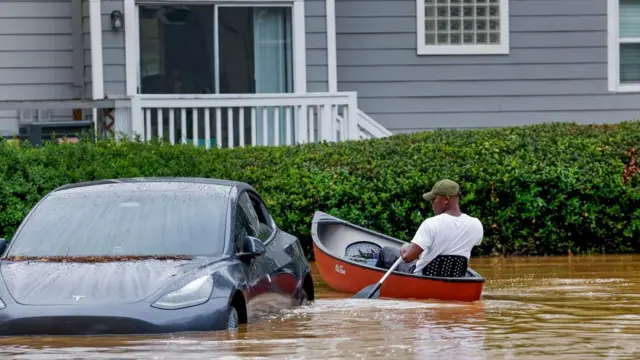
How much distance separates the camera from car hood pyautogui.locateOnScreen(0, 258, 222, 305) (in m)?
9.10

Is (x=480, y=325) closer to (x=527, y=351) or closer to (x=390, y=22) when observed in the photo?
(x=527, y=351)

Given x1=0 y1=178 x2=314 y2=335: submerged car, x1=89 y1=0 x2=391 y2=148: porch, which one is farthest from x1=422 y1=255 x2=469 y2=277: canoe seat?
x1=89 y1=0 x2=391 y2=148: porch

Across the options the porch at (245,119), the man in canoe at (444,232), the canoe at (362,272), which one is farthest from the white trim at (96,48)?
the man in canoe at (444,232)

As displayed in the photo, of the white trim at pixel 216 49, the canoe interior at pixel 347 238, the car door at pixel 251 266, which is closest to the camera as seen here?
the car door at pixel 251 266

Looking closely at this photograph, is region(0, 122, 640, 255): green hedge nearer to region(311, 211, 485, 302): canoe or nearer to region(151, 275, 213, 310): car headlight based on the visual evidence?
region(311, 211, 485, 302): canoe

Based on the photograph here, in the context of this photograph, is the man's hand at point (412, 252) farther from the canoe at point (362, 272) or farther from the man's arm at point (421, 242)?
the canoe at point (362, 272)

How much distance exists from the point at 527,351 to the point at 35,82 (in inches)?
497

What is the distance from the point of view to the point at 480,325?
10430mm

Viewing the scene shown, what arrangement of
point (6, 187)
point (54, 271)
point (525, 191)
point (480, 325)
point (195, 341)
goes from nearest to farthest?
point (195, 341)
point (54, 271)
point (480, 325)
point (6, 187)
point (525, 191)

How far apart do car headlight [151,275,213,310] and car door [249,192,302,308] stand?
3.88 ft

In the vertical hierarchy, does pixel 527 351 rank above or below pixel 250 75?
below

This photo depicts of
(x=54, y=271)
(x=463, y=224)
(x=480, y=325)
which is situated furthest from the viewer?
(x=463, y=224)

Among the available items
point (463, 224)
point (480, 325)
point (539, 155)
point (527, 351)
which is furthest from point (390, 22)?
point (527, 351)

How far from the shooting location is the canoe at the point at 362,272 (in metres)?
12.1
